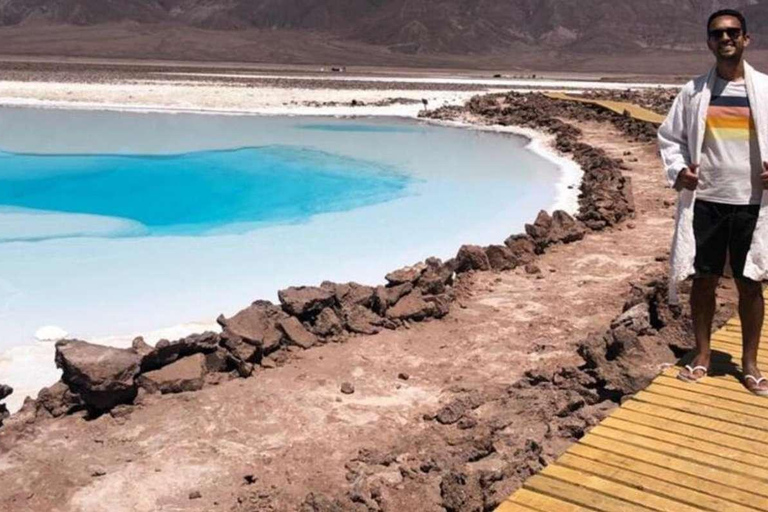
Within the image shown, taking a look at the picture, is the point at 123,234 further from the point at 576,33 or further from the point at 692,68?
the point at 576,33

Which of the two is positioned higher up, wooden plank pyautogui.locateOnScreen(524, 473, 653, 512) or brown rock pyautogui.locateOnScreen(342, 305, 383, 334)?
wooden plank pyautogui.locateOnScreen(524, 473, 653, 512)

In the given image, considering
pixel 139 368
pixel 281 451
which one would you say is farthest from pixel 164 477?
pixel 139 368

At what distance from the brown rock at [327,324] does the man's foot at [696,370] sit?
301cm

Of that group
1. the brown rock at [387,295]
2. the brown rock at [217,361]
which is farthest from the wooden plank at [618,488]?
the brown rock at [387,295]

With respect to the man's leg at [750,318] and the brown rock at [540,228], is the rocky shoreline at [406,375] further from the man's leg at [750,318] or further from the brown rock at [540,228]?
the brown rock at [540,228]

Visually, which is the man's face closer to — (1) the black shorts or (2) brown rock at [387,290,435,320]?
(1) the black shorts

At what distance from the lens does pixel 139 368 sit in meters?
5.66

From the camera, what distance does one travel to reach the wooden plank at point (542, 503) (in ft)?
10.6

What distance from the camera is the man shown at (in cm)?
389

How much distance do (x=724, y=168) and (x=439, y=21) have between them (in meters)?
116

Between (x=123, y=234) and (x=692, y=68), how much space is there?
8179 cm

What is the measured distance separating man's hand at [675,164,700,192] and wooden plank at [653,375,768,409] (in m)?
0.98

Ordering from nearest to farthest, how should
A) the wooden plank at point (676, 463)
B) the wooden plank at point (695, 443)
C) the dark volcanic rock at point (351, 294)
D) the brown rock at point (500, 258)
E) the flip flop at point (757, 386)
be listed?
1. the wooden plank at point (676, 463)
2. the wooden plank at point (695, 443)
3. the flip flop at point (757, 386)
4. the dark volcanic rock at point (351, 294)
5. the brown rock at point (500, 258)

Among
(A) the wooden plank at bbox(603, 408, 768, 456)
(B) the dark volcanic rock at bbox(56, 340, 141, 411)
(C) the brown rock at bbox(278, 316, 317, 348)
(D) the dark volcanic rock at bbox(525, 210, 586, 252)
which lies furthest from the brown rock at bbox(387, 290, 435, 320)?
(A) the wooden plank at bbox(603, 408, 768, 456)
